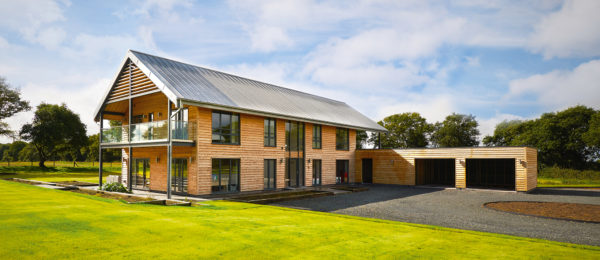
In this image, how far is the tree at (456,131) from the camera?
Answer: 161ft

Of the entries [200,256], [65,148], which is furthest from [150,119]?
[65,148]

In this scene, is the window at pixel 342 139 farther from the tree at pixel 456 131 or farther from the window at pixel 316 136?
the tree at pixel 456 131

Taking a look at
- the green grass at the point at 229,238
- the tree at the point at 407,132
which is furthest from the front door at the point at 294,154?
the tree at the point at 407,132

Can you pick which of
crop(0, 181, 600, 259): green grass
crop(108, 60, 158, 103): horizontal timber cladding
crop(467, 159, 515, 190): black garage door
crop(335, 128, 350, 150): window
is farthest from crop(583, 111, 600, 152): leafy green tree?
crop(108, 60, 158, 103): horizontal timber cladding

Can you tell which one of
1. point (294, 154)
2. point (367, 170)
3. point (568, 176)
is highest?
point (294, 154)

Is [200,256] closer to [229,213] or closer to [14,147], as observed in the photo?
[229,213]

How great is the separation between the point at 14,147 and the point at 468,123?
112122mm

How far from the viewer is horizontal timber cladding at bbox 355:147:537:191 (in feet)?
64.9

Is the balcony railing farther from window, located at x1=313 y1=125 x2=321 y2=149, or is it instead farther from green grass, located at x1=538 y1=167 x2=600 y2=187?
green grass, located at x1=538 y1=167 x2=600 y2=187

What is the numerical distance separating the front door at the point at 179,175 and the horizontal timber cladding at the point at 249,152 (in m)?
1.37

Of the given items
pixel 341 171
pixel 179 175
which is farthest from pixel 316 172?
pixel 179 175

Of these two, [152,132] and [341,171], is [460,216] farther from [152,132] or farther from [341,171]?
[341,171]

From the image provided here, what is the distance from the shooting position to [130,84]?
57.3 feet

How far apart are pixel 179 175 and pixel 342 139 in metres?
12.6
